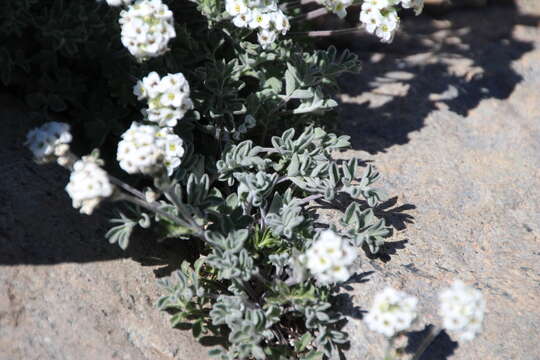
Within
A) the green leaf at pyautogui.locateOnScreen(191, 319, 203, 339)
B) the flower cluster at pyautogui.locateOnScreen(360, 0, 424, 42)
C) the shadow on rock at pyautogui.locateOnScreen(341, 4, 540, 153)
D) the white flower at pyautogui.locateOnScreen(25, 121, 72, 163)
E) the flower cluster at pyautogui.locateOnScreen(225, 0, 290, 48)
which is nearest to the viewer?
the white flower at pyautogui.locateOnScreen(25, 121, 72, 163)

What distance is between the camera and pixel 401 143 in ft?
17.4

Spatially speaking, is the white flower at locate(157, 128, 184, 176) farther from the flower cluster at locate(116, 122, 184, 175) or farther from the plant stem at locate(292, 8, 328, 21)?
the plant stem at locate(292, 8, 328, 21)

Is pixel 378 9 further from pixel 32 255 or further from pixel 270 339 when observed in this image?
pixel 32 255

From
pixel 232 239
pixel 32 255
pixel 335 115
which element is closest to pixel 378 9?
pixel 335 115

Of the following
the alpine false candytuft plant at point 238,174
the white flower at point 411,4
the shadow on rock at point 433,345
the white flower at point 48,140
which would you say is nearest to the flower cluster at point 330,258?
the alpine false candytuft plant at point 238,174

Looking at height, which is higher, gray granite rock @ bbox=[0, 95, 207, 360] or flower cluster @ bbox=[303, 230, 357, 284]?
flower cluster @ bbox=[303, 230, 357, 284]

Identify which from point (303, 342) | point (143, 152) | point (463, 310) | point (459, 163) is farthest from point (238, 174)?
point (459, 163)

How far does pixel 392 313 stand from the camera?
3.28 m

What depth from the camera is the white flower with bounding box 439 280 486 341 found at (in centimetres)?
319

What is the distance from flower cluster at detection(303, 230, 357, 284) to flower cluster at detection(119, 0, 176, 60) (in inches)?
56.6

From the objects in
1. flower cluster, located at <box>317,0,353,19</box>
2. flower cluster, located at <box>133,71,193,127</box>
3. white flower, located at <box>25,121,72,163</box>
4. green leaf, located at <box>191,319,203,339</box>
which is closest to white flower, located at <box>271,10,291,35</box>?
flower cluster, located at <box>317,0,353,19</box>

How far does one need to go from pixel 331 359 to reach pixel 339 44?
3.40 metres

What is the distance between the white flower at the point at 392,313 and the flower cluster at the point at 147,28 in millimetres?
1835

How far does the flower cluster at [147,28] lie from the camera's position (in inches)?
146
